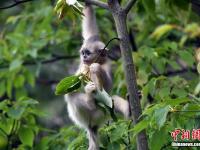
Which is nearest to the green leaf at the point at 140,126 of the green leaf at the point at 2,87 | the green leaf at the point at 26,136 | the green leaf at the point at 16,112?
the green leaf at the point at 16,112

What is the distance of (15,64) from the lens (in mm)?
6605

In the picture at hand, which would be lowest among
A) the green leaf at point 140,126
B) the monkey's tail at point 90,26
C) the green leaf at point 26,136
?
the green leaf at point 26,136

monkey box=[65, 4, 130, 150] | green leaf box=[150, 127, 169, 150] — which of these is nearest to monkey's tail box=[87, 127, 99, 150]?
monkey box=[65, 4, 130, 150]

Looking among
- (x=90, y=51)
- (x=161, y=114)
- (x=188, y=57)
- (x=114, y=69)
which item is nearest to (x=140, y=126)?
(x=161, y=114)

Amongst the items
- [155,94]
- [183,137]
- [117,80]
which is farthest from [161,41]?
[183,137]

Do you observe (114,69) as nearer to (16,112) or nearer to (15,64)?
(15,64)

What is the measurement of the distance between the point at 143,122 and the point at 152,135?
402mm

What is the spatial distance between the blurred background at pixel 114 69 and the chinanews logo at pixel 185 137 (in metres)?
0.05

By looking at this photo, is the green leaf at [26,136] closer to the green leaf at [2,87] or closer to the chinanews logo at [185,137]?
the green leaf at [2,87]

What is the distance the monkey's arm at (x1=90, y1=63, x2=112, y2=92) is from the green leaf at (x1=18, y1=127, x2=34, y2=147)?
787 millimetres

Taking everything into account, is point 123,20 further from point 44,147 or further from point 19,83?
point 19,83

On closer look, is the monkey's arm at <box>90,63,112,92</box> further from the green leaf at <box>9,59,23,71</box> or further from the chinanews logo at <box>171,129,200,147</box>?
the green leaf at <box>9,59,23,71</box>

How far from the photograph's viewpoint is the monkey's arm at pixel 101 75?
4.65 metres

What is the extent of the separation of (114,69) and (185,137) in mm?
3598
